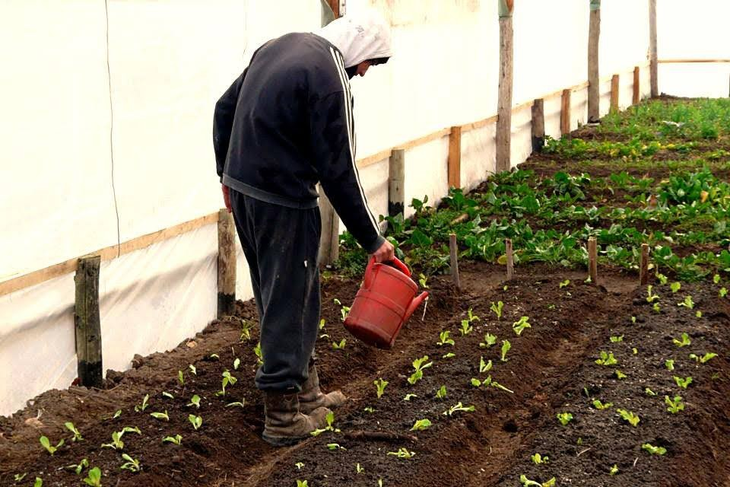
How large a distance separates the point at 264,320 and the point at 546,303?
277 cm

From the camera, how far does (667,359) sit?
6055 millimetres

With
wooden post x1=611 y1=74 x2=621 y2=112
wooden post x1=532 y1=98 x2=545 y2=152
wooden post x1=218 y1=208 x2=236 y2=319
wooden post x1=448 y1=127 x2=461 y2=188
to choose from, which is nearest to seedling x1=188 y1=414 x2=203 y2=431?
wooden post x1=218 y1=208 x2=236 y2=319

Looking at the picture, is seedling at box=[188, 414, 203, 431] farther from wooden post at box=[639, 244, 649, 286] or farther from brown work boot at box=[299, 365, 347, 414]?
wooden post at box=[639, 244, 649, 286]

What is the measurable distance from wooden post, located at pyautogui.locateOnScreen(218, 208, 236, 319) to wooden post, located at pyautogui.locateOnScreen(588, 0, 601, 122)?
1110 centimetres

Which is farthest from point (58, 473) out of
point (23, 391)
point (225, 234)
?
point (225, 234)

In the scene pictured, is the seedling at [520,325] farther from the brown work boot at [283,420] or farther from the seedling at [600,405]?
the brown work boot at [283,420]

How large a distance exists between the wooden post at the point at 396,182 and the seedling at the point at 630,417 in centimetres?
480

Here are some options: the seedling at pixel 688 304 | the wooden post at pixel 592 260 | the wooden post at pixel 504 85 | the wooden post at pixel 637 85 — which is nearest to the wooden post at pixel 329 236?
the wooden post at pixel 592 260

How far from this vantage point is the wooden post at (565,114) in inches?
626

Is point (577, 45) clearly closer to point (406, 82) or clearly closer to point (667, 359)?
point (406, 82)

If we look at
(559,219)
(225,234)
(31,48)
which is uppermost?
(31,48)

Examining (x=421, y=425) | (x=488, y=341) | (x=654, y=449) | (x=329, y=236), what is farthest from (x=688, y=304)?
(x=421, y=425)

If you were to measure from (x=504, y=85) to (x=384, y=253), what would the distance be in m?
8.14

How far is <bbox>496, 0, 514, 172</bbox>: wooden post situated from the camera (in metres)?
12.7
